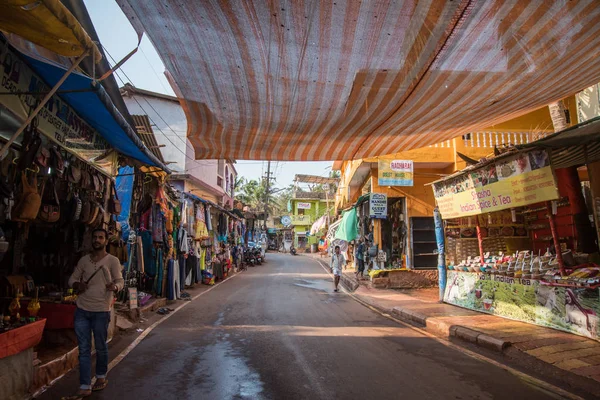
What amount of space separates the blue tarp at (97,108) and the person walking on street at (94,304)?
166 cm

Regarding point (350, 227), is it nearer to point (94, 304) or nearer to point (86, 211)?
point (86, 211)

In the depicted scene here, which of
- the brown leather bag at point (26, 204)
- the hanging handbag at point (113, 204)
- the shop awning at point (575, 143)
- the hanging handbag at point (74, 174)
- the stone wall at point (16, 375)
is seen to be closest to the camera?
the stone wall at point (16, 375)

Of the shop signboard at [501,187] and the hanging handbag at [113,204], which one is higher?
the shop signboard at [501,187]

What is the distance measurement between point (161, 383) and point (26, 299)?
2.77m

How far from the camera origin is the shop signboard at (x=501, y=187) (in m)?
6.67

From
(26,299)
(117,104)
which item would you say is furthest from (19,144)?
(26,299)

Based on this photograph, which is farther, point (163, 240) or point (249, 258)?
point (249, 258)

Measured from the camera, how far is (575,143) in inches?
239

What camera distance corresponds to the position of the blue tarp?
417 cm

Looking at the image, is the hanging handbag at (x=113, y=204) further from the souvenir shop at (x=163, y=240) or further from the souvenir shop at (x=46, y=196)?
the souvenir shop at (x=163, y=240)

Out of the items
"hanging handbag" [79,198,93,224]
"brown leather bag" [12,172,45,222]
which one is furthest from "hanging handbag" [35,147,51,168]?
"hanging handbag" [79,198,93,224]

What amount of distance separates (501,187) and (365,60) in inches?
213

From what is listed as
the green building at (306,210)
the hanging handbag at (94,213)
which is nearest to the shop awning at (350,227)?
the hanging handbag at (94,213)

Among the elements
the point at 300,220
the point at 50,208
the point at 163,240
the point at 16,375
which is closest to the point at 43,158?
the point at 50,208
